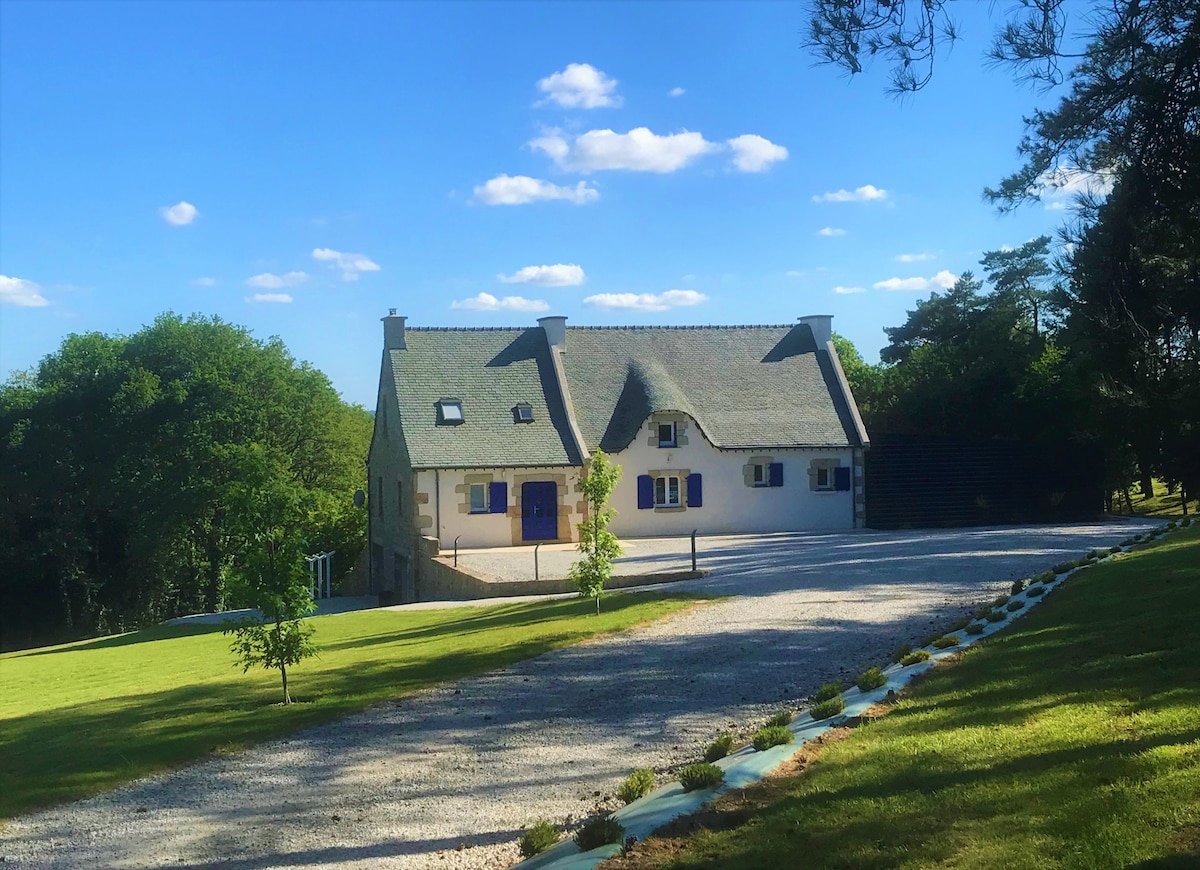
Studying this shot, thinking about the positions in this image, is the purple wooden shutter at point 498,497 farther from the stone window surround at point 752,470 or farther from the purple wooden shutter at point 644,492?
the stone window surround at point 752,470

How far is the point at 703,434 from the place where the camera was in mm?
31891

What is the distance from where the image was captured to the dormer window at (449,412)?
3084 cm

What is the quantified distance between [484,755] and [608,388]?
2547cm

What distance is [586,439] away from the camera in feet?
104

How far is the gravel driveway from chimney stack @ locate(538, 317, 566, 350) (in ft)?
64.5

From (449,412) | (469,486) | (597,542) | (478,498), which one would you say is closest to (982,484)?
(478,498)

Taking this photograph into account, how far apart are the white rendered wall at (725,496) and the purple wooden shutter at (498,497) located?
3.33 metres

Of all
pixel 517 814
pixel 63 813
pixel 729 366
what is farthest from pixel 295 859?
pixel 729 366

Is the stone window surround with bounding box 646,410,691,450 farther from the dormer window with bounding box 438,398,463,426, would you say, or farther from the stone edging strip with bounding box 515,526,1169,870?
the stone edging strip with bounding box 515,526,1169,870

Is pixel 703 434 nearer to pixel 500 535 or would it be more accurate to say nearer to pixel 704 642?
pixel 500 535

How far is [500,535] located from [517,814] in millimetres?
23177

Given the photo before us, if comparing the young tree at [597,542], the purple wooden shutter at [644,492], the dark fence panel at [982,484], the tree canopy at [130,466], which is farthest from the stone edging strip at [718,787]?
the tree canopy at [130,466]

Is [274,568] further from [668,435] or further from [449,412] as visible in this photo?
[668,435]

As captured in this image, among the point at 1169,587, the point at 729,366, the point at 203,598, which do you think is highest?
the point at 729,366
